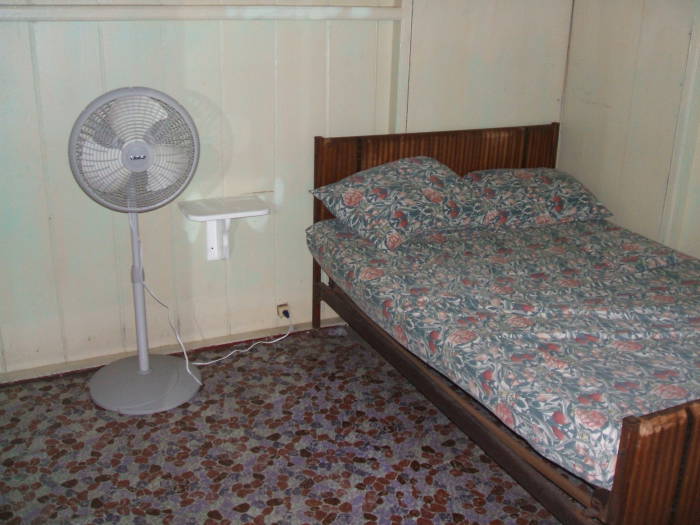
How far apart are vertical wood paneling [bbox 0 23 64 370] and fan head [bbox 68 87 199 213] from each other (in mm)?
500

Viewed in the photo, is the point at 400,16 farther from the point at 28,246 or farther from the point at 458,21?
the point at 28,246

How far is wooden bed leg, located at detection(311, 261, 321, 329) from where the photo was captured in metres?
3.63

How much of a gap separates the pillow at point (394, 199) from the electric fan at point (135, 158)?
751mm

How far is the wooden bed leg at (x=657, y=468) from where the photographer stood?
172 cm

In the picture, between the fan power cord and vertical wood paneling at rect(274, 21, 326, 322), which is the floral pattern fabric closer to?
vertical wood paneling at rect(274, 21, 326, 322)

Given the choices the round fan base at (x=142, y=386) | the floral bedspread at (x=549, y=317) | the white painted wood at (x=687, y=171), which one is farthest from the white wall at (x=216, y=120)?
the white painted wood at (x=687, y=171)

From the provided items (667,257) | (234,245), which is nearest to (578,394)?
(667,257)

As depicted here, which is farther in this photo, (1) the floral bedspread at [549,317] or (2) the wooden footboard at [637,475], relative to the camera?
(1) the floral bedspread at [549,317]

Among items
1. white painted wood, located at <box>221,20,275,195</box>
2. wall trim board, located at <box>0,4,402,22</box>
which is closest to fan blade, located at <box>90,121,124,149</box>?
wall trim board, located at <box>0,4,402,22</box>

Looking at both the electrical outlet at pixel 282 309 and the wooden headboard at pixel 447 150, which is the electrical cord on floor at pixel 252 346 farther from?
the wooden headboard at pixel 447 150

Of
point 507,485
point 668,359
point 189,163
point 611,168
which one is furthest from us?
point 611,168

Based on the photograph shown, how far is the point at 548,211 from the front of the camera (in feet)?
11.5

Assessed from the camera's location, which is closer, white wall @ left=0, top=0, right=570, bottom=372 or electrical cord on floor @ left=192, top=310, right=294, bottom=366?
white wall @ left=0, top=0, right=570, bottom=372

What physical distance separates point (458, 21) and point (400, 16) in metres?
0.33
